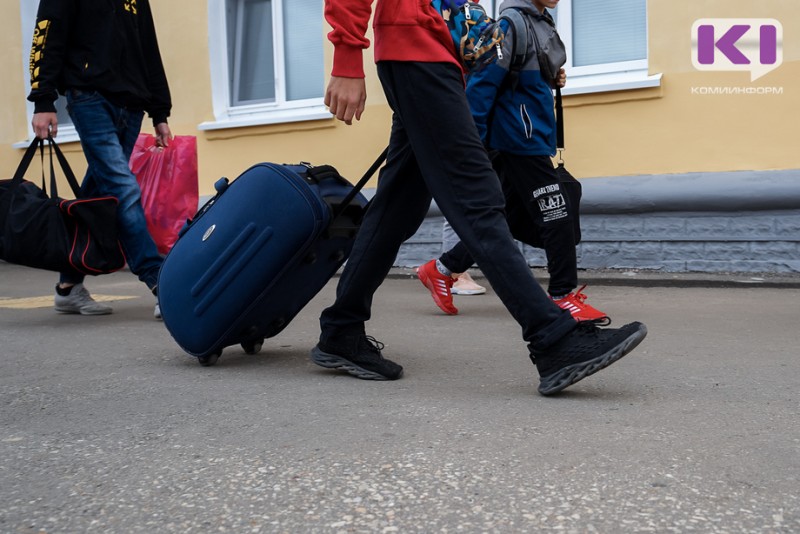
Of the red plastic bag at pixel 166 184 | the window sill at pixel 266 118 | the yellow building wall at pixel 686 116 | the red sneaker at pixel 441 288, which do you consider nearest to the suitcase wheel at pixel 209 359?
the red sneaker at pixel 441 288

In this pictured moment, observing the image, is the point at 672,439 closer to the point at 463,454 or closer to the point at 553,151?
the point at 463,454

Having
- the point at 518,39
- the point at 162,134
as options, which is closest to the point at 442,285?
the point at 518,39

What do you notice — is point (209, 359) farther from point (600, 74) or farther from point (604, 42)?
point (604, 42)

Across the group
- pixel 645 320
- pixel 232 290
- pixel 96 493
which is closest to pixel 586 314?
pixel 645 320

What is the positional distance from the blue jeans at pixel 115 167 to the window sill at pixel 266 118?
342 centimetres

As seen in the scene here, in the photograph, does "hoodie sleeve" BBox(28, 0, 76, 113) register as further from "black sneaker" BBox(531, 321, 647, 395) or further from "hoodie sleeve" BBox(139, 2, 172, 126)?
"black sneaker" BBox(531, 321, 647, 395)

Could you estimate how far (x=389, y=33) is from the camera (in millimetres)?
3076

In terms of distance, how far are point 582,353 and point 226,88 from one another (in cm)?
688

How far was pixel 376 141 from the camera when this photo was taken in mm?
8141

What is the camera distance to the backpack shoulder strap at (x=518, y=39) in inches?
170

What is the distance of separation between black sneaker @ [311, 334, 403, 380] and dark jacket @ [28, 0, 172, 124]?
231 centimetres

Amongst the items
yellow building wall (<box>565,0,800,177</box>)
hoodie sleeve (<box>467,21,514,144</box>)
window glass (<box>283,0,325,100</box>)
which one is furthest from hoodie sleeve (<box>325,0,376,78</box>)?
window glass (<box>283,0,325,100</box>)

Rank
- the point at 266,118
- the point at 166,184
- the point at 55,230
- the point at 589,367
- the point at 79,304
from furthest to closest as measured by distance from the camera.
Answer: the point at 266,118, the point at 166,184, the point at 79,304, the point at 55,230, the point at 589,367

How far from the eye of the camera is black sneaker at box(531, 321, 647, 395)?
2865mm
